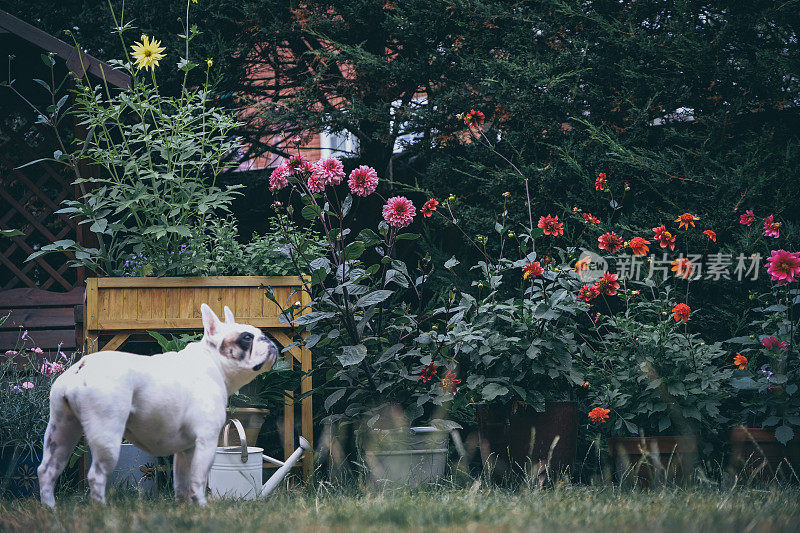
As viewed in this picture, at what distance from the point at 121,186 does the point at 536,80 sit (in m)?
2.50

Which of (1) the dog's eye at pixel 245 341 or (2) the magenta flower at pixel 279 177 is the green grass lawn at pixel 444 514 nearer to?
(1) the dog's eye at pixel 245 341

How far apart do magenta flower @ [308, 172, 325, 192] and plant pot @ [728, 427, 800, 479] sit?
2193 millimetres

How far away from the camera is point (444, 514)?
1889 mm

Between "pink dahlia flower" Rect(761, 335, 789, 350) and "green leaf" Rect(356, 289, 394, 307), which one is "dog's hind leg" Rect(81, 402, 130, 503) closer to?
"green leaf" Rect(356, 289, 394, 307)

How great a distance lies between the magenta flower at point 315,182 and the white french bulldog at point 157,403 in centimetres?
77

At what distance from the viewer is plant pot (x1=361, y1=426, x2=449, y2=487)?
2941mm

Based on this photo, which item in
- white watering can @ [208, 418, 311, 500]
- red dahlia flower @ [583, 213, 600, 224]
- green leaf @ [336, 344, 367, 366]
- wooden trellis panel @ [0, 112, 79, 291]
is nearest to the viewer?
white watering can @ [208, 418, 311, 500]

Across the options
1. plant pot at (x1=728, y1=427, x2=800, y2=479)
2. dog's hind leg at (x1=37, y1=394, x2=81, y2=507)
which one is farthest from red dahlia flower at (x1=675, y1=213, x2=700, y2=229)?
dog's hind leg at (x1=37, y1=394, x2=81, y2=507)

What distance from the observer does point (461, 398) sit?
3.08m

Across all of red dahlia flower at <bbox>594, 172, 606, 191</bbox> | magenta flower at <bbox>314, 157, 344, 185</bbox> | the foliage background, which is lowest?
magenta flower at <bbox>314, 157, 344, 185</bbox>

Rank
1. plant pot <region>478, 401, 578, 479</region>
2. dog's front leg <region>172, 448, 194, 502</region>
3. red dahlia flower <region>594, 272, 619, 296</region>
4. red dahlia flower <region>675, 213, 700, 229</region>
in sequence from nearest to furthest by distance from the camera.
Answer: dog's front leg <region>172, 448, 194, 502</region>
plant pot <region>478, 401, 578, 479</region>
red dahlia flower <region>594, 272, 619, 296</region>
red dahlia flower <region>675, 213, 700, 229</region>

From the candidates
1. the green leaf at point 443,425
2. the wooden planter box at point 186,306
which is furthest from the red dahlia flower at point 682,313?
the wooden planter box at point 186,306

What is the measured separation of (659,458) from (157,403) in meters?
2.16

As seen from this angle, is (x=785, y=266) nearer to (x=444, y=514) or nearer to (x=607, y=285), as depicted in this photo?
(x=607, y=285)
